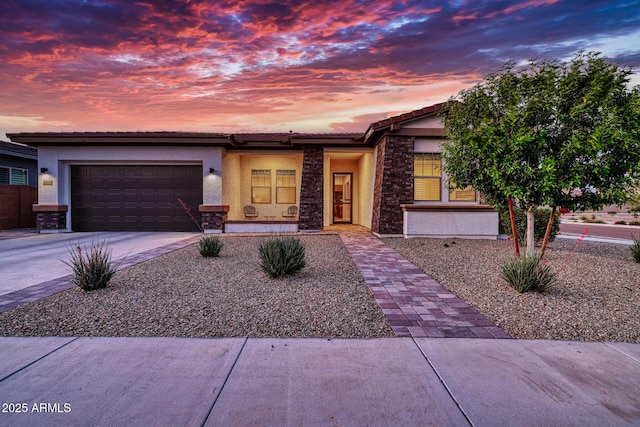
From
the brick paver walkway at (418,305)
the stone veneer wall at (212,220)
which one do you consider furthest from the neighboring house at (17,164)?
the brick paver walkway at (418,305)

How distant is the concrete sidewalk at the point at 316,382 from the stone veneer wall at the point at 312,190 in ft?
35.3

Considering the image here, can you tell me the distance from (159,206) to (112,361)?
1291 centimetres

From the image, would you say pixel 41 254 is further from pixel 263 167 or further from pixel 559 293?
pixel 559 293

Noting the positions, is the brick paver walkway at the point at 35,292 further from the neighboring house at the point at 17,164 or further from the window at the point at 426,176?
the neighboring house at the point at 17,164

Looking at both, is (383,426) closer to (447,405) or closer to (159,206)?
(447,405)

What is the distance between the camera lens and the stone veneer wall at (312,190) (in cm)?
1403

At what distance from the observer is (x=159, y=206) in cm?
1452

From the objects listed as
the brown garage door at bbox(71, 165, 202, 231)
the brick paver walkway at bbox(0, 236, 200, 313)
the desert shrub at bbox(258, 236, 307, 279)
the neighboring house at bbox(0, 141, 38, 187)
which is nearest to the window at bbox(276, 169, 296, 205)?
the brown garage door at bbox(71, 165, 202, 231)

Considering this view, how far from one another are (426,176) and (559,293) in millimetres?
7839

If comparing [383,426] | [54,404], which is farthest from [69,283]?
[383,426]

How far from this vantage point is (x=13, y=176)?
17.9m

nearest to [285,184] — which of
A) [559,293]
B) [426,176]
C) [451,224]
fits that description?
[426,176]

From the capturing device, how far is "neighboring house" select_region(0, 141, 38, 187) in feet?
56.4

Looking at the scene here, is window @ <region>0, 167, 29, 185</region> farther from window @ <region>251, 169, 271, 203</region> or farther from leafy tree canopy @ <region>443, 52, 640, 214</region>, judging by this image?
leafy tree canopy @ <region>443, 52, 640, 214</region>
